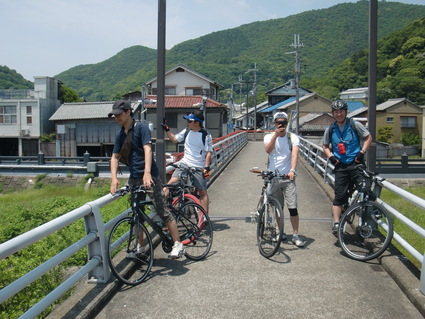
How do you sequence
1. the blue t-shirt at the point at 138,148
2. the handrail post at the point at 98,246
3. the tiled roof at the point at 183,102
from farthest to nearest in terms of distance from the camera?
the tiled roof at the point at 183,102 → the blue t-shirt at the point at 138,148 → the handrail post at the point at 98,246

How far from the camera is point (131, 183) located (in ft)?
16.1

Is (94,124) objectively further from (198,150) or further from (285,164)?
(285,164)

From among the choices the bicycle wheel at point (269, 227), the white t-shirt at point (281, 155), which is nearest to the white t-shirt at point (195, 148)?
the white t-shirt at point (281, 155)

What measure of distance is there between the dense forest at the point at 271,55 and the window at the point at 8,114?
54.9 m

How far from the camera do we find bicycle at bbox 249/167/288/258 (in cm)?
541

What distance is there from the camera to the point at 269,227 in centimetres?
560

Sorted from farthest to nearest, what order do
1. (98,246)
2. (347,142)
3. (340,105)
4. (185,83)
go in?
(185,83)
(347,142)
(340,105)
(98,246)

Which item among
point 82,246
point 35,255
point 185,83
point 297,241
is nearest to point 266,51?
point 185,83

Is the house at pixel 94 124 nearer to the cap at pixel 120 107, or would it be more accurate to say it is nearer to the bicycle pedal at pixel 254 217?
the bicycle pedal at pixel 254 217

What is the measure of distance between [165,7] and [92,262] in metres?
4.43

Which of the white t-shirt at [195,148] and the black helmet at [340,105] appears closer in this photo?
the black helmet at [340,105]

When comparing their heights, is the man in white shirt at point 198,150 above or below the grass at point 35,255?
above

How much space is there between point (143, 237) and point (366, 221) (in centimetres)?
282

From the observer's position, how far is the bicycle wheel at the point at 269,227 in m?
5.39
